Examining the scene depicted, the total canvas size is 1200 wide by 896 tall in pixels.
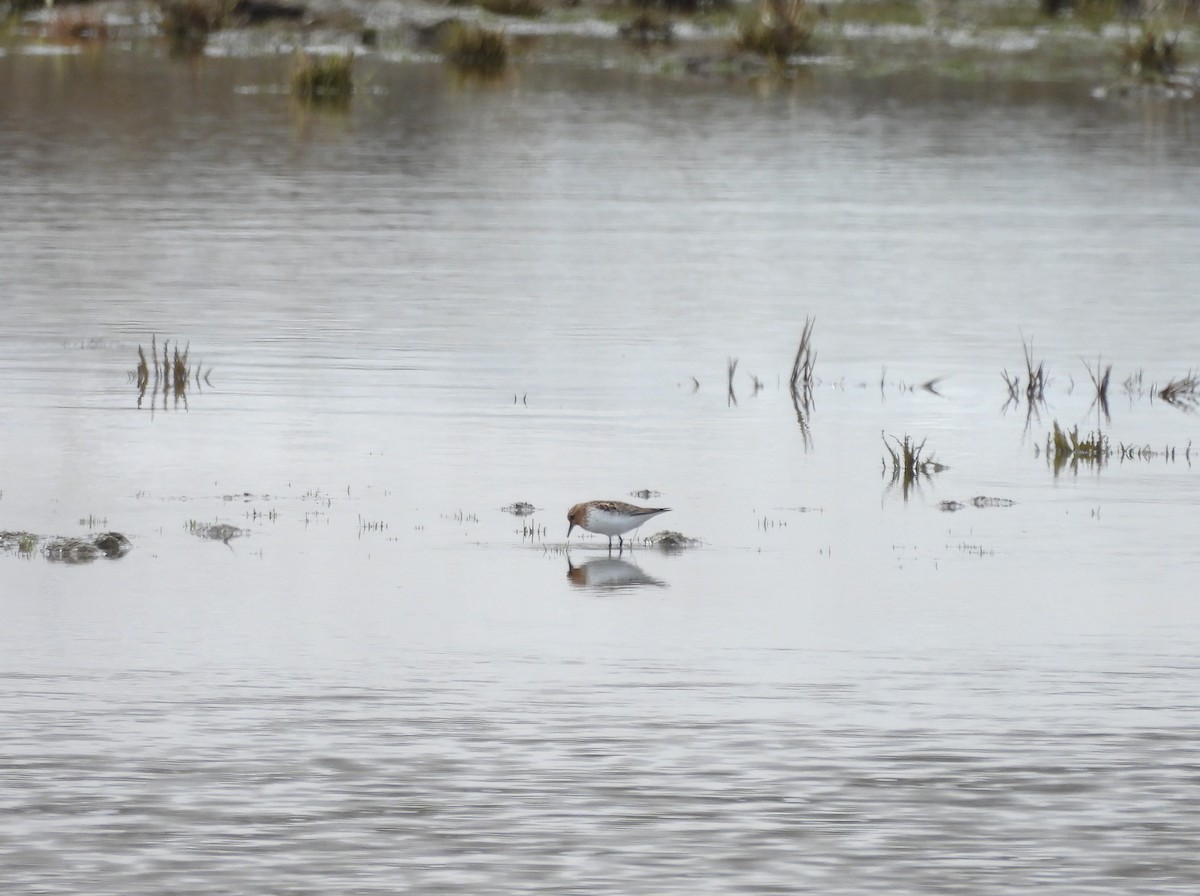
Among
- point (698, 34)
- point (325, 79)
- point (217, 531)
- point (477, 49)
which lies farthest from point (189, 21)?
point (217, 531)

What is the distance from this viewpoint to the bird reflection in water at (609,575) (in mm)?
9617

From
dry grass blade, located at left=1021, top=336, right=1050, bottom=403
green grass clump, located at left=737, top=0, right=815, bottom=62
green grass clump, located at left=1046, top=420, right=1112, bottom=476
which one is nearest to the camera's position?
green grass clump, located at left=1046, top=420, right=1112, bottom=476

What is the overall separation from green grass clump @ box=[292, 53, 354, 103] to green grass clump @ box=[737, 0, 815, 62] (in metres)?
9.60

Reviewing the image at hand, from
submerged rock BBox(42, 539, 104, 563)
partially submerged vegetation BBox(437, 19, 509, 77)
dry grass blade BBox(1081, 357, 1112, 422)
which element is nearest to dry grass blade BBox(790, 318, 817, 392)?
dry grass blade BBox(1081, 357, 1112, 422)

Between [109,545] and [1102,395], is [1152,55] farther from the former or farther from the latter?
[109,545]

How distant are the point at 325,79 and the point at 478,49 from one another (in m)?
7.36

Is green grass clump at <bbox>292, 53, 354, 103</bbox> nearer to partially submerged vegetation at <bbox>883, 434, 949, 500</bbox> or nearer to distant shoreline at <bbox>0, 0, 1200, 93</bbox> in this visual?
distant shoreline at <bbox>0, 0, 1200, 93</bbox>

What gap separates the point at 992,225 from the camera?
23.2 meters

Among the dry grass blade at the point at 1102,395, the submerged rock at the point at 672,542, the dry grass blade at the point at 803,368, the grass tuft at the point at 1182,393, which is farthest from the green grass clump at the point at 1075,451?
the submerged rock at the point at 672,542

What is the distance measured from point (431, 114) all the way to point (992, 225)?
40.6 ft

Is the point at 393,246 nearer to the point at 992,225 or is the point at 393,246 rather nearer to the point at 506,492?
the point at 992,225

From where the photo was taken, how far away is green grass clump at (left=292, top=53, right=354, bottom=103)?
36.8 meters

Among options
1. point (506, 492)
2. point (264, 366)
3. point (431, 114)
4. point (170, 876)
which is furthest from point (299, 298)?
point (431, 114)

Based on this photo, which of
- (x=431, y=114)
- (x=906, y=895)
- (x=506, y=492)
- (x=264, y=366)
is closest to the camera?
(x=906, y=895)
